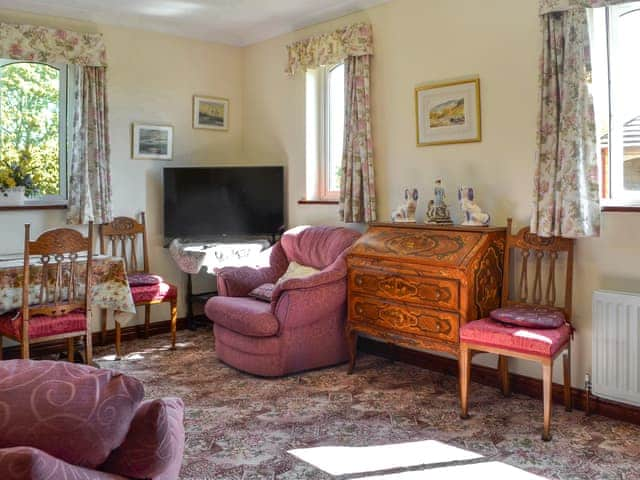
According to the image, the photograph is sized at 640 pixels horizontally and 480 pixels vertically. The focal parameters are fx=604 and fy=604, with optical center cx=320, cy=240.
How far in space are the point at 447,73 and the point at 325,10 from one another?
50.3 inches

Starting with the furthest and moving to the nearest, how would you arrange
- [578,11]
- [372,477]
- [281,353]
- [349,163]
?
[349,163], [281,353], [578,11], [372,477]

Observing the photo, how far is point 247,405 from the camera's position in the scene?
3523 millimetres

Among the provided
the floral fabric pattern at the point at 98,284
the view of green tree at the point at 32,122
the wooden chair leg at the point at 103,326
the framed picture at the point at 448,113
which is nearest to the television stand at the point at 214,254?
the wooden chair leg at the point at 103,326

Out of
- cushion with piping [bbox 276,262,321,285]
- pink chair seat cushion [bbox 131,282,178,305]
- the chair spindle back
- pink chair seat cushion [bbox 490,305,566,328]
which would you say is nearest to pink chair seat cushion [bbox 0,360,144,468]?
pink chair seat cushion [bbox 490,305,566,328]

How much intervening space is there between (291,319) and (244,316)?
12.8 inches

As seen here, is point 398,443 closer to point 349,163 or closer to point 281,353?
point 281,353

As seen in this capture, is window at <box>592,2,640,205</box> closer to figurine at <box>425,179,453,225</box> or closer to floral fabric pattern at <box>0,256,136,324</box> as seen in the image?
figurine at <box>425,179,453,225</box>

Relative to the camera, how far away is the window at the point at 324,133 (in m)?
5.14

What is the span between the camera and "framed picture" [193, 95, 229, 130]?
18.2 feet

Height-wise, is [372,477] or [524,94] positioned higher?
[524,94]

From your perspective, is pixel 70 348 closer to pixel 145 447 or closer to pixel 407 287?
pixel 407 287

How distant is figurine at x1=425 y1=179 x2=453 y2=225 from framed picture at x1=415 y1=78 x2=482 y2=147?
367 millimetres

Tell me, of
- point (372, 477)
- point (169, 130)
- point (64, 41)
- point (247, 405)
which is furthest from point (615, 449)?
point (64, 41)

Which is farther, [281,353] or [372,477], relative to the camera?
[281,353]
